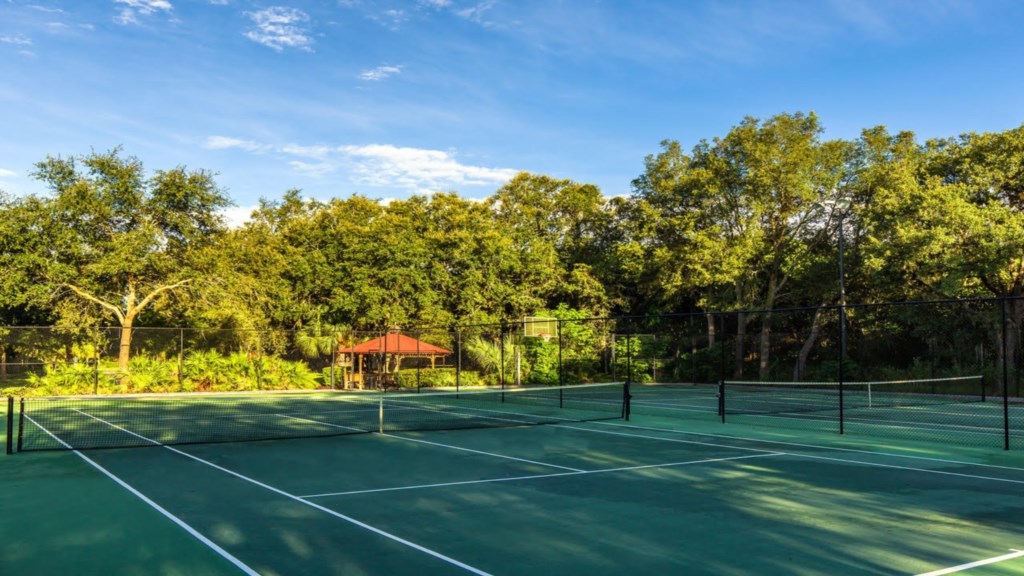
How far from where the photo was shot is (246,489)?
32.8 feet

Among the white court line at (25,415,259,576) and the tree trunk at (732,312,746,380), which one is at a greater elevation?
the tree trunk at (732,312,746,380)

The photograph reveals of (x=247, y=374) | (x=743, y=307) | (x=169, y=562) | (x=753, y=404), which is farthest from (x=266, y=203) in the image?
(x=169, y=562)

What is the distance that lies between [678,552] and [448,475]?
4974 mm

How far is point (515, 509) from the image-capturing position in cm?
880

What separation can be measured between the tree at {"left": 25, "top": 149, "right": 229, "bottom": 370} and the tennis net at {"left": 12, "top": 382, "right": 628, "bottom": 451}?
7970 millimetres

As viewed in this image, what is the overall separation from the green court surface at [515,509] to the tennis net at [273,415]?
233cm

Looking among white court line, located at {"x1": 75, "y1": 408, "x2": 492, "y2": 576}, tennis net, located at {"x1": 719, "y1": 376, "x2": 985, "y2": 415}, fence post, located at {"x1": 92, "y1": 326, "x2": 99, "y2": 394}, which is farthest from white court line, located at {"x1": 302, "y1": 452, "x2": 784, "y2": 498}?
fence post, located at {"x1": 92, "y1": 326, "x2": 99, "y2": 394}

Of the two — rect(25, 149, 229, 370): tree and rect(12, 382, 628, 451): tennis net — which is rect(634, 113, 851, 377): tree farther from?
rect(25, 149, 229, 370): tree

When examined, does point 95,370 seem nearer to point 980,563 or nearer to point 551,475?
point 551,475

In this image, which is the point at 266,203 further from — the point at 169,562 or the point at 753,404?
the point at 169,562

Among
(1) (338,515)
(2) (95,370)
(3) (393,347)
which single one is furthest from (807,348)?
(1) (338,515)

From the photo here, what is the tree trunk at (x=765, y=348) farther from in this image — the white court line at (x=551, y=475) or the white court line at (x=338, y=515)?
the white court line at (x=338, y=515)

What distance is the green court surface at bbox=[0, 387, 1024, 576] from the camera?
6.60 meters

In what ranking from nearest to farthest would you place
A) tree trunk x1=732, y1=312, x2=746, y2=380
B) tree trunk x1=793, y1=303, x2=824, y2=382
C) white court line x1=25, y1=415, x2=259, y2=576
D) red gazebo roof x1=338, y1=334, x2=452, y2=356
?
white court line x1=25, y1=415, x2=259, y2=576, red gazebo roof x1=338, y1=334, x2=452, y2=356, tree trunk x1=793, y1=303, x2=824, y2=382, tree trunk x1=732, y1=312, x2=746, y2=380
